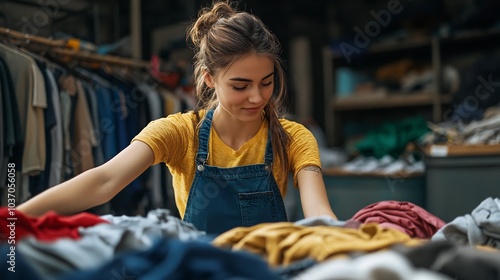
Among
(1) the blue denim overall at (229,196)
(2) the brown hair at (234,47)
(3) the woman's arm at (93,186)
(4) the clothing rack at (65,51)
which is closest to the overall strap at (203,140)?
(1) the blue denim overall at (229,196)

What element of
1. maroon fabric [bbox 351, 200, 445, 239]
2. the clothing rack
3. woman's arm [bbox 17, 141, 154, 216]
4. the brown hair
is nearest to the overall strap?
the brown hair

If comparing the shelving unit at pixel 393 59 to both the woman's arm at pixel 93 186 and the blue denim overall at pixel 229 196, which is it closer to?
the blue denim overall at pixel 229 196

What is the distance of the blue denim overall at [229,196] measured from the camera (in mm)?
1358

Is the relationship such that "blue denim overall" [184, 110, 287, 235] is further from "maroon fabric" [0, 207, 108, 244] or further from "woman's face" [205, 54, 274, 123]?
"maroon fabric" [0, 207, 108, 244]

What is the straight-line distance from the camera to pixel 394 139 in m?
2.96

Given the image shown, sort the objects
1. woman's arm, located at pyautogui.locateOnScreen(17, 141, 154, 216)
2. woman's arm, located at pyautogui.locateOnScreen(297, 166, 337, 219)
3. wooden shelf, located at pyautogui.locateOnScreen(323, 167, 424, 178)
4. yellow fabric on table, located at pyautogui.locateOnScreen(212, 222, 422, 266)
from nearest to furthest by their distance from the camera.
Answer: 1. yellow fabric on table, located at pyautogui.locateOnScreen(212, 222, 422, 266)
2. woman's arm, located at pyautogui.locateOnScreen(17, 141, 154, 216)
3. woman's arm, located at pyautogui.locateOnScreen(297, 166, 337, 219)
4. wooden shelf, located at pyautogui.locateOnScreen(323, 167, 424, 178)

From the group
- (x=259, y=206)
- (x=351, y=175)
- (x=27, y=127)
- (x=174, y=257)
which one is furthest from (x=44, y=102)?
(x=174, y=257)

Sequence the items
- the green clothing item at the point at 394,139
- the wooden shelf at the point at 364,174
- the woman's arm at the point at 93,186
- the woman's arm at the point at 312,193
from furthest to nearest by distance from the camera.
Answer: the green clothing item at the point at 394,139 → the wooden shelf at the point at 364,174 → the woman's arm at the point at 312,193 → the woman's arm at the point at 93,186

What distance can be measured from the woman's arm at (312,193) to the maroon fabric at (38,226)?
23.1 inches

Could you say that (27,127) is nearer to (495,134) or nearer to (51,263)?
(51,263)

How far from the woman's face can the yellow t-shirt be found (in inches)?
4.8

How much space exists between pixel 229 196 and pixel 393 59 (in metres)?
3.05

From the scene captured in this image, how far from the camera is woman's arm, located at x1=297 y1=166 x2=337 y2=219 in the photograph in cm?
116

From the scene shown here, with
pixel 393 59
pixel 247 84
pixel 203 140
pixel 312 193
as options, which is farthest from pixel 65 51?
pixel 393 59
